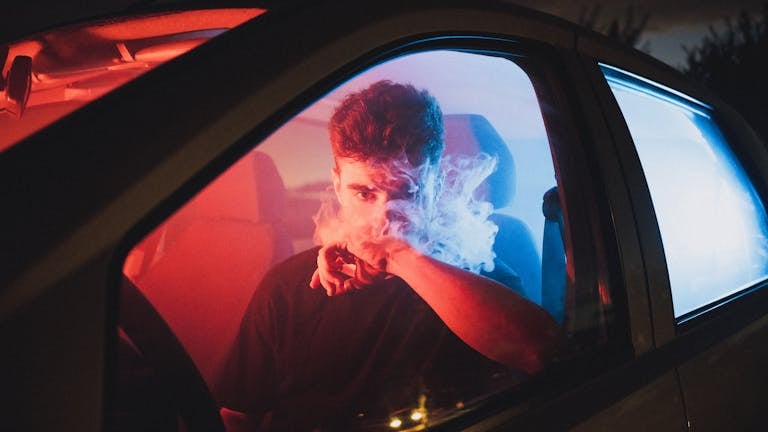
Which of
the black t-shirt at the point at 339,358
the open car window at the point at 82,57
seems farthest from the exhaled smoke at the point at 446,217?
the open car window at the point at 82,57

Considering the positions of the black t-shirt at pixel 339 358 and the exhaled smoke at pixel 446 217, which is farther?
the exhaled smoke at pixel 446 217

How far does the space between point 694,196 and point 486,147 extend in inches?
25.2

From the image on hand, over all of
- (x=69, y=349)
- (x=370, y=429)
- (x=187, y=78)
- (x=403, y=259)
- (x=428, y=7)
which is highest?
(x=428, y=7)

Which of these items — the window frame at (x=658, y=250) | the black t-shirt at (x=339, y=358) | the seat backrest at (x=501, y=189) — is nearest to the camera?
the black t-shirt at (x=339, y=358)

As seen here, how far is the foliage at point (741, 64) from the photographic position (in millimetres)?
18438

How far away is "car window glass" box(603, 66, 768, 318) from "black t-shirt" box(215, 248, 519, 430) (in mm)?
624

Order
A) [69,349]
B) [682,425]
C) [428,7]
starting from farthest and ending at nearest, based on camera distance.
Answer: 1. [682,425]
2. [428,7]
3. [69,349]

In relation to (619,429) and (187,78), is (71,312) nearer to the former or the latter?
(187,78)

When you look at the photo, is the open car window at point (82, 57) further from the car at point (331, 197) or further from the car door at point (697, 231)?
the car door at point (697, 231)

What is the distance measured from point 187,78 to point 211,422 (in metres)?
0.52

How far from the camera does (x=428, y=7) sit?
1219 millimetres

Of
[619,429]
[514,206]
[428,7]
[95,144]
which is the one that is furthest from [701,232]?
[95,144]

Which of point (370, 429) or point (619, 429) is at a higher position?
point (370, 429)

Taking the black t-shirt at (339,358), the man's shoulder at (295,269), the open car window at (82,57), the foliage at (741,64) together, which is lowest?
the black t-shirt at (339,358)
